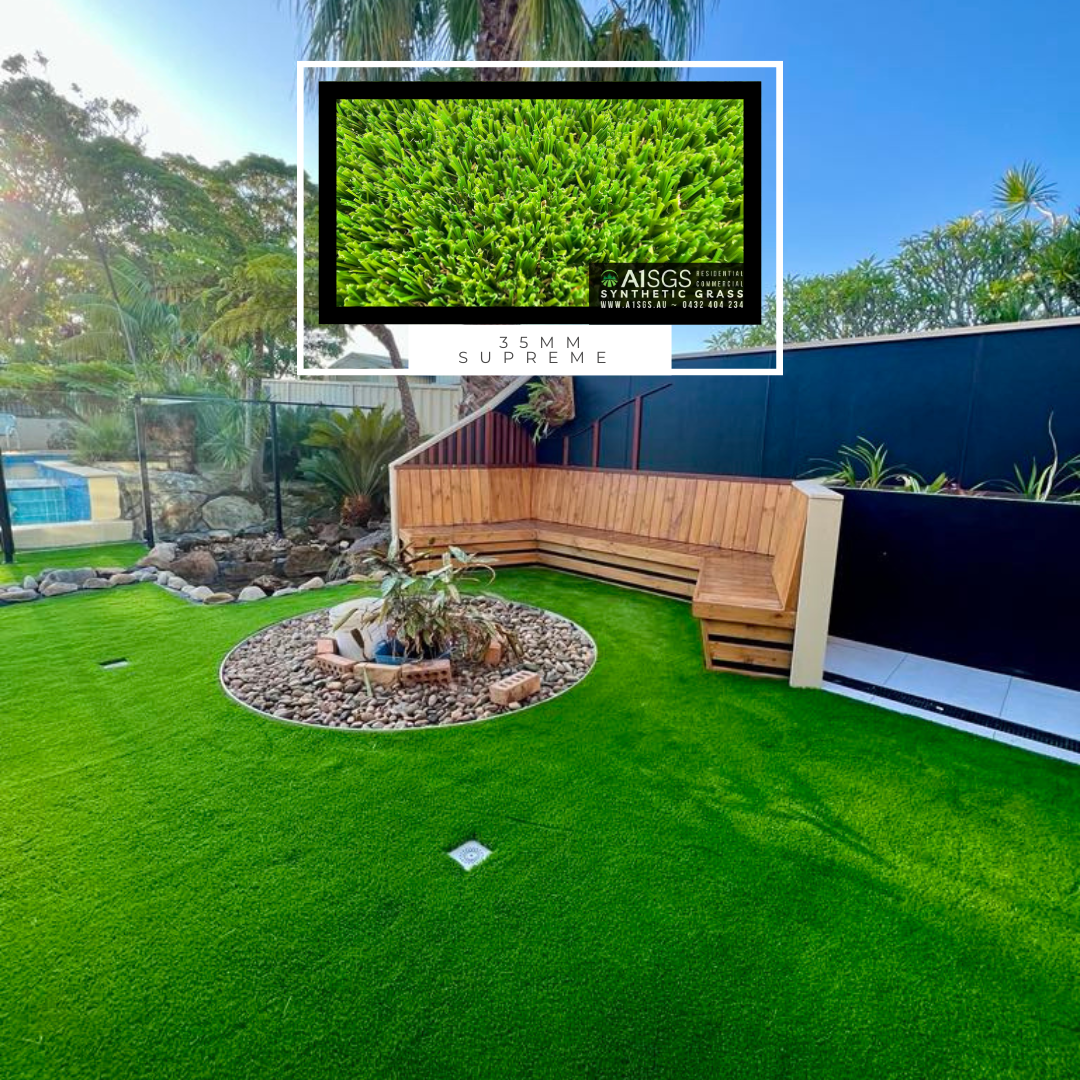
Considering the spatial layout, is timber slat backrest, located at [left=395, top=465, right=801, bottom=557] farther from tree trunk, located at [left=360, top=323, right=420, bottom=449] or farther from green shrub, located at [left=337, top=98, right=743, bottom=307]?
green shrub, located at [left=337, top=98, right=743, bottom=307]

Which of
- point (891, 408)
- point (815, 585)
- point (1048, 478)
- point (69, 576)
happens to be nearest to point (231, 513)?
point (69, 576)

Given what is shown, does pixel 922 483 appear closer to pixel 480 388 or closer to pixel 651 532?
pixel 651 532

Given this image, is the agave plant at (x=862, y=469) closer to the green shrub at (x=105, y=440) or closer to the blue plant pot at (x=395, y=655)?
the blue plant pot at (x=395, y=655)

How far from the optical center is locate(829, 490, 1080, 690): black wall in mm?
3082

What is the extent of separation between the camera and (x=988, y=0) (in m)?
6.62

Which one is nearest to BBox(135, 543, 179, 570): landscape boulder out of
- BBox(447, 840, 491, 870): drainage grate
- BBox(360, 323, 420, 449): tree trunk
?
BBox(360, 323, 420, 449): tree trunk

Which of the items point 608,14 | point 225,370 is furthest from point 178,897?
point 225,370

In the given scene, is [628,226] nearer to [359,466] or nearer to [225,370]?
[359,466]

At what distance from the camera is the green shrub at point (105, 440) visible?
22.8 ft

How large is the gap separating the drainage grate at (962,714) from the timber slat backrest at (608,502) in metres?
1.09

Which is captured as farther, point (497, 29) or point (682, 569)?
point (497, 29)

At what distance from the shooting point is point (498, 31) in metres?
5.06

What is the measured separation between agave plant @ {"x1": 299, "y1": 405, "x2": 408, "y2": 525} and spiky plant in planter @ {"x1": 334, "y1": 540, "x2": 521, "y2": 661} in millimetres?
4283

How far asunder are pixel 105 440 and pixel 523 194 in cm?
705
